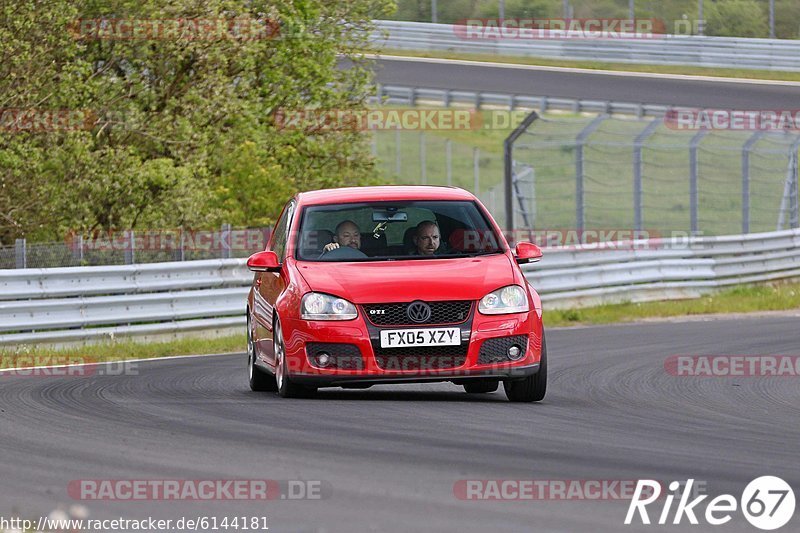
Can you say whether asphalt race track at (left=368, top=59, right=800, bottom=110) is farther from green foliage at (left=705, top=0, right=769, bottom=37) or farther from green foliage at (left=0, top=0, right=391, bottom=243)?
green foliage at (left=0, top=0, right=391, bottom=243)

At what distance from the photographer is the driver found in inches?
438

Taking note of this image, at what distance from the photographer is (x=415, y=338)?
10.1m

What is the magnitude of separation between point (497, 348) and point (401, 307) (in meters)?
0.71

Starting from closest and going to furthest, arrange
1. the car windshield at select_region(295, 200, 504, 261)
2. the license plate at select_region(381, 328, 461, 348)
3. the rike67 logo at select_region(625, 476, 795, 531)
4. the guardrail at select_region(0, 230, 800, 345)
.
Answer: the rike67 logo at select_region(625, 476, 795, 531) < the license plate at select_region(381, 328, 461, 348) < the car windshield at select_region(295, 200, 504, 261) < the guardrail at select_region(0, 230, 800, 345)

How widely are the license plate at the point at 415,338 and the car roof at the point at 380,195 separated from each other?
5.04ft

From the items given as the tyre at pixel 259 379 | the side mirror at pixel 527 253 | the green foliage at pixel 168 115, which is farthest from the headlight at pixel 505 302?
the green foliage at pixel 168 115

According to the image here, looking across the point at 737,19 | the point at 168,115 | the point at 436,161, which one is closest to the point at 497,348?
the point at 168,115

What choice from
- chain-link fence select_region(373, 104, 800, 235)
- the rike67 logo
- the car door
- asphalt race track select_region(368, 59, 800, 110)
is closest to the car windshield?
the car door

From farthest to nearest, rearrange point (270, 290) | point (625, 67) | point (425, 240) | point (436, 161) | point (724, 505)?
point (436, 161)
point (625, 67)
point (270, 290)
point (425, 240)
point (724, 505)

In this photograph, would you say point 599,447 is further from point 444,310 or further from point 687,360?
point 687,360

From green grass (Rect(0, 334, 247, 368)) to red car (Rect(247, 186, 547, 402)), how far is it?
5.32m

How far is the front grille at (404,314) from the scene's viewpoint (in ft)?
33.3

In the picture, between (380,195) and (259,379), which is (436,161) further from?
(380,195)

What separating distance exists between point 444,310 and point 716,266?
644 inches
